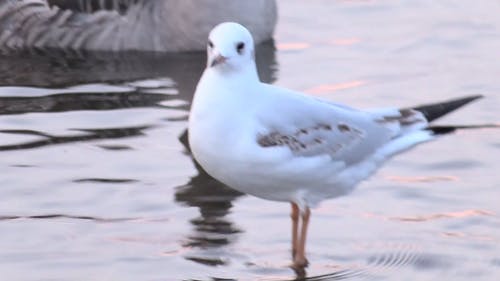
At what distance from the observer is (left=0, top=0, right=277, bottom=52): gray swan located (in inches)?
470

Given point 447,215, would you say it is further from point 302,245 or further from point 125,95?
point 125,95

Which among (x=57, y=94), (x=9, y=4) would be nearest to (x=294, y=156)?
(x=57, y=94)

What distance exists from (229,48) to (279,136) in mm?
481

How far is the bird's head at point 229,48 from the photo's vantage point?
7.16m

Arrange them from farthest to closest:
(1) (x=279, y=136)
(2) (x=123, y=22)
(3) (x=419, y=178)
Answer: (2) (x=123, y=22) < (3) (x=419, y=178) < (1) (x=279, y=136)

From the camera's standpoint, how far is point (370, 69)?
37.0 feet

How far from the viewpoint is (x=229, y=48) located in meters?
7.18

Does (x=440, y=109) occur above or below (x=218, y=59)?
below

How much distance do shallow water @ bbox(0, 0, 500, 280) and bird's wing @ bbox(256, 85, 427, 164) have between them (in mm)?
623

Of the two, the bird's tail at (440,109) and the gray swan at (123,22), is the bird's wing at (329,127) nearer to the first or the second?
the bird's tail at (440,109)

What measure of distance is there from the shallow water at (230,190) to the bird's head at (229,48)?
111 centimetres

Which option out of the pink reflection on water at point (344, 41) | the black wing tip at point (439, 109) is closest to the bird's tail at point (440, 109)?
the black wing tip at point (439, 109)

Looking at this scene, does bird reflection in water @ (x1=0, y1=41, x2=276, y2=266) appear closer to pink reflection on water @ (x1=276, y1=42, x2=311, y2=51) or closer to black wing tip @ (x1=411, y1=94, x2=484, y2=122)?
pink reflection on water @ (x1=276, y1=42, x2=311, y2=51)

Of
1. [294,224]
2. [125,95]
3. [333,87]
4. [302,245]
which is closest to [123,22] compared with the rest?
[125,95]
